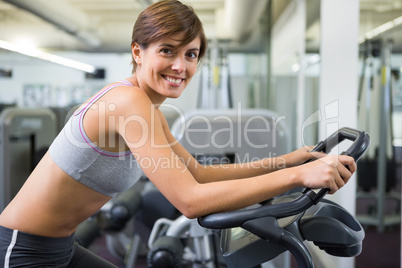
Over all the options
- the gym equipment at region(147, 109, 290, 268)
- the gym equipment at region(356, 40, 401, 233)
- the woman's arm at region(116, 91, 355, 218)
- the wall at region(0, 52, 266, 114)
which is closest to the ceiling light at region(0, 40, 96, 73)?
the wall at region(0, 52, 266, 114)

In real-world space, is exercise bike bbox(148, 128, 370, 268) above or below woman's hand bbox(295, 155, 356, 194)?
below

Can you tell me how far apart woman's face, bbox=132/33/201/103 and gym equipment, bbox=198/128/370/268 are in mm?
363

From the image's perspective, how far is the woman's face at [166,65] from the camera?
96 centimetres

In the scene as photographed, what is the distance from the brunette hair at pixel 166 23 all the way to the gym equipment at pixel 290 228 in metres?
0.44

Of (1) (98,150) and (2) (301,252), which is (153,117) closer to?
(1) (98,150)

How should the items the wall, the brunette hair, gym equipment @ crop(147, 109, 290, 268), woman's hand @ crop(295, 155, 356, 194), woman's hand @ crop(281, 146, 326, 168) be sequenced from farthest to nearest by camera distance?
the wall, gym equipment @ crop(147, 109, 290, 268), woman's hand @ crop(281, 146, 326, 168), the brunette hair, woman's hand @ crop(295, 155, 356, 194)

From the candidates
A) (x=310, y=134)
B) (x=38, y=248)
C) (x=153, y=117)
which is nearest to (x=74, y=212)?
(x=38, y=248)

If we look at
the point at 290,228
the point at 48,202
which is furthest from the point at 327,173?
the point at 48,202

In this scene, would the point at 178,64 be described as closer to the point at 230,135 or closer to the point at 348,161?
the point at 348,161

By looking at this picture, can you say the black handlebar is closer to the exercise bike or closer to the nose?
the exercise bike

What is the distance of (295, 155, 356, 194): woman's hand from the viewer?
770 millimetres

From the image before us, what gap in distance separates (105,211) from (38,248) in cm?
165

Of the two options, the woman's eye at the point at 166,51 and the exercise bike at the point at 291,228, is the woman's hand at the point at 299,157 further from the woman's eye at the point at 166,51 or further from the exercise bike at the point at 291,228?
the woman's eye at the point at 166,51

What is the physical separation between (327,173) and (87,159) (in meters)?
0.54
